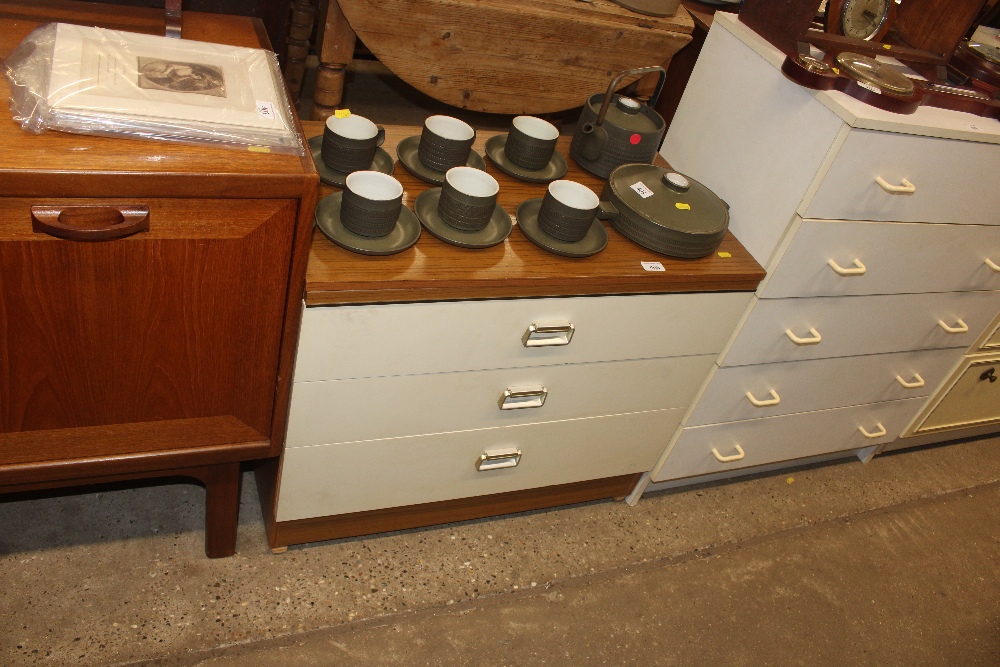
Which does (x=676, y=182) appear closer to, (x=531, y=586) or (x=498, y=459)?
(x=498, y=459)

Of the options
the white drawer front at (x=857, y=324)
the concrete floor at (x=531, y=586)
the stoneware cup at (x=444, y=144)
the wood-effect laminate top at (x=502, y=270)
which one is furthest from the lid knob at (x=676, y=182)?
the concrete floor at (x=531, y=586)

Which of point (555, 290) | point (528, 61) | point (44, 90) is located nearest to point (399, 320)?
point (555, 290)

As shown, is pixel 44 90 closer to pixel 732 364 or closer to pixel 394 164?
pixel 394 164

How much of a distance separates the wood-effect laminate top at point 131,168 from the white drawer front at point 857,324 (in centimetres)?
101

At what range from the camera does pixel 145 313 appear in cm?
116

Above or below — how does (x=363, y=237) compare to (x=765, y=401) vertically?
above

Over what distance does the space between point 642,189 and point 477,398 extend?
52cm

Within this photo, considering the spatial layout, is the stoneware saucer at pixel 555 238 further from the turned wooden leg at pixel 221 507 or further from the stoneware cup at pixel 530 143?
the turned wooden leg at pixel 221 507

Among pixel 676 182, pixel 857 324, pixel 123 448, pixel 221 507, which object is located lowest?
pixel 221 507

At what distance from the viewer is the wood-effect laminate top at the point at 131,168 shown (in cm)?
96

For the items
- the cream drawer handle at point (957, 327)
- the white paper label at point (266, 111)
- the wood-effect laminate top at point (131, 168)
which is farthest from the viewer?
the cream drawer handle at point (957, 327)

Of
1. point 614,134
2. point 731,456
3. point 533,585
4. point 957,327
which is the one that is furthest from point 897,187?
point 533,585

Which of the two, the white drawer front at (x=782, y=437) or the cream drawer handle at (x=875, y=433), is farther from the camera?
the cream drawer handle at (x=875, y=433)

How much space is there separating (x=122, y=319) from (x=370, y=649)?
2.70ft
